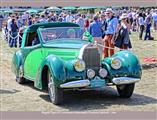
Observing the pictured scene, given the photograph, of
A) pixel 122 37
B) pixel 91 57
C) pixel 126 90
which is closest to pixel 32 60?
pixel 91 57

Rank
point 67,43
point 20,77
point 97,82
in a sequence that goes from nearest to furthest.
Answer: point 97,82 → point 67,43 → point 20,77

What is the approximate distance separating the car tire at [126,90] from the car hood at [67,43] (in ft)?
4.11

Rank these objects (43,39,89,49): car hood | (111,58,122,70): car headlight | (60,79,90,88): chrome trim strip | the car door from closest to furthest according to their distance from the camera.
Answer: (60,79,90,88): chrome trim strip, (111,58,122,70): car headlight, (43,39,89,49): car hood, the car door

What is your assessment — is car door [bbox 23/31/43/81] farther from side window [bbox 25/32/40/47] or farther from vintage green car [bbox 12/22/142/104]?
side window [bbox 25/32/40/47]

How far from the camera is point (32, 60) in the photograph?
10.9 m

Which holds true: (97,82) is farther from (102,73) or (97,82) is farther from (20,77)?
(20,77)

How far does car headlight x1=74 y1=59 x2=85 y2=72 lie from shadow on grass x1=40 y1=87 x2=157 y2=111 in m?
0.71

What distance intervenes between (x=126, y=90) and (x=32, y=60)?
230 cm

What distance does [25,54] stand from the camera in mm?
11508

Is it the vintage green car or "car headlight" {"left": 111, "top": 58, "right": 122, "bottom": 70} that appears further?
"car headlight" {"left": 111, "top": 58, "right": 122, "bottom": 70}

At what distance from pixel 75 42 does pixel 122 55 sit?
106cm

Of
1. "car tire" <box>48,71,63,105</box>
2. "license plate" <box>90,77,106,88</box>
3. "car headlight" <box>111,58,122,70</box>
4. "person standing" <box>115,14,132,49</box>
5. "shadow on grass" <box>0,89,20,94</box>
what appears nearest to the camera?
"car tire" <box>48,71,63,105</box>

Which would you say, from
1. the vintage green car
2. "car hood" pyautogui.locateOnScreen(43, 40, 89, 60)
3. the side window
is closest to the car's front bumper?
the vintage green car

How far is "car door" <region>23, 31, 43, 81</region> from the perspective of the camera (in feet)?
34.5
